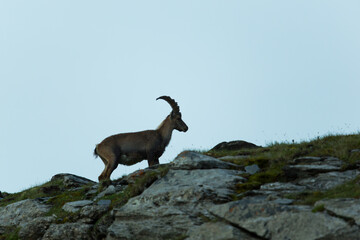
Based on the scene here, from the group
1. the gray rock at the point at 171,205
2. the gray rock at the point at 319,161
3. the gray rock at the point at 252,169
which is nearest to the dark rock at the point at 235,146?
the gray rock at the point at 252,169

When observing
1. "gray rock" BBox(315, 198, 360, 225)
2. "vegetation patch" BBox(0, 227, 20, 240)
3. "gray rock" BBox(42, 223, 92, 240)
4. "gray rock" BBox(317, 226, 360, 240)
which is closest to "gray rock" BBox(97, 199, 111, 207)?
"gray rock" BBox(42, 223, 92, 240)

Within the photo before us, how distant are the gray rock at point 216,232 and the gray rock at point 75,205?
16.9 feet

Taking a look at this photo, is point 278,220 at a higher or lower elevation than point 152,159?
lower

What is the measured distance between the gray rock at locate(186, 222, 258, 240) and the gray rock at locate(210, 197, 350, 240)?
6.2 inches

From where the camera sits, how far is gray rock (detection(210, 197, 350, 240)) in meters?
7.75

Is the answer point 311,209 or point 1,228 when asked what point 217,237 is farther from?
point 1,228

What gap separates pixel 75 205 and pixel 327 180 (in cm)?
757

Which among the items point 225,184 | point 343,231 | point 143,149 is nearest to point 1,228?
point 143,149

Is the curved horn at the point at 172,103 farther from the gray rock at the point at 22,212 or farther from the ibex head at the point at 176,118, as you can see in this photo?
the gray rock at the point at 22,212

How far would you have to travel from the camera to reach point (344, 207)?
8.23 meters

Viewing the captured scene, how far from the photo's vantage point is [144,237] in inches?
398

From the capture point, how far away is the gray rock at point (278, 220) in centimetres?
775

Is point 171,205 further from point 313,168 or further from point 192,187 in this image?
point 313,168

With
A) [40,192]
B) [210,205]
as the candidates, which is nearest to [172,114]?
[40,192]
